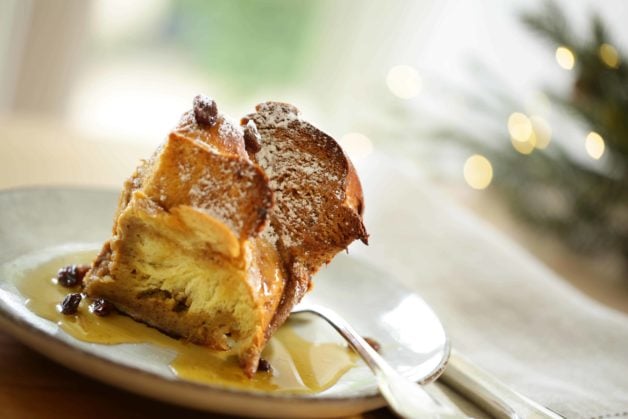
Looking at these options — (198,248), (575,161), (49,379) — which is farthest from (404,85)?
(49,379)

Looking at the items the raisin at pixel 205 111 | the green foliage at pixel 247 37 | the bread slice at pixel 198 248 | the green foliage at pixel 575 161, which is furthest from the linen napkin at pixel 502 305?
the green foliage at pixel 247 37

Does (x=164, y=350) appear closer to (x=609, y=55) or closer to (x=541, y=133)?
(x=609, y=55)

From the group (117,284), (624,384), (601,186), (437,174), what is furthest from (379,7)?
(117,284)

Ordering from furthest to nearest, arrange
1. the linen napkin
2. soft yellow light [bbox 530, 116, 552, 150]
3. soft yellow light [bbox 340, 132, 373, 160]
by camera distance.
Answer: soft yellow light [bbox 340, 132, 373, 160] < soft yellow light [bbox 530, 116, 552, 150] < the linen napkin

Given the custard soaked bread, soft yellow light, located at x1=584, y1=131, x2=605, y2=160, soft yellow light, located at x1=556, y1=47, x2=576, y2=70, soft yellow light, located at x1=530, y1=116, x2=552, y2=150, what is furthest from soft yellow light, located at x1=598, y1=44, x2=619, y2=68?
the custard soaked bread

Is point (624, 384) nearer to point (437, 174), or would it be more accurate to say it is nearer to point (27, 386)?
point (27, 386)

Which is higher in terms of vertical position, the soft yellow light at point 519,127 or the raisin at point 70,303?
the soft yellow light at point 519,127

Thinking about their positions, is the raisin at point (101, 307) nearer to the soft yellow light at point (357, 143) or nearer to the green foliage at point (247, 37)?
the soft yellow light at point (357, 143)

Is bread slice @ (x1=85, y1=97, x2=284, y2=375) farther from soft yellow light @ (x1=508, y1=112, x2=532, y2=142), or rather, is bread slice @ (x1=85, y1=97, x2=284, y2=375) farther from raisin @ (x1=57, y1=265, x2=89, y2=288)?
soft yellow light @ (x1=508, y1=112, x2=532, y2=142)
